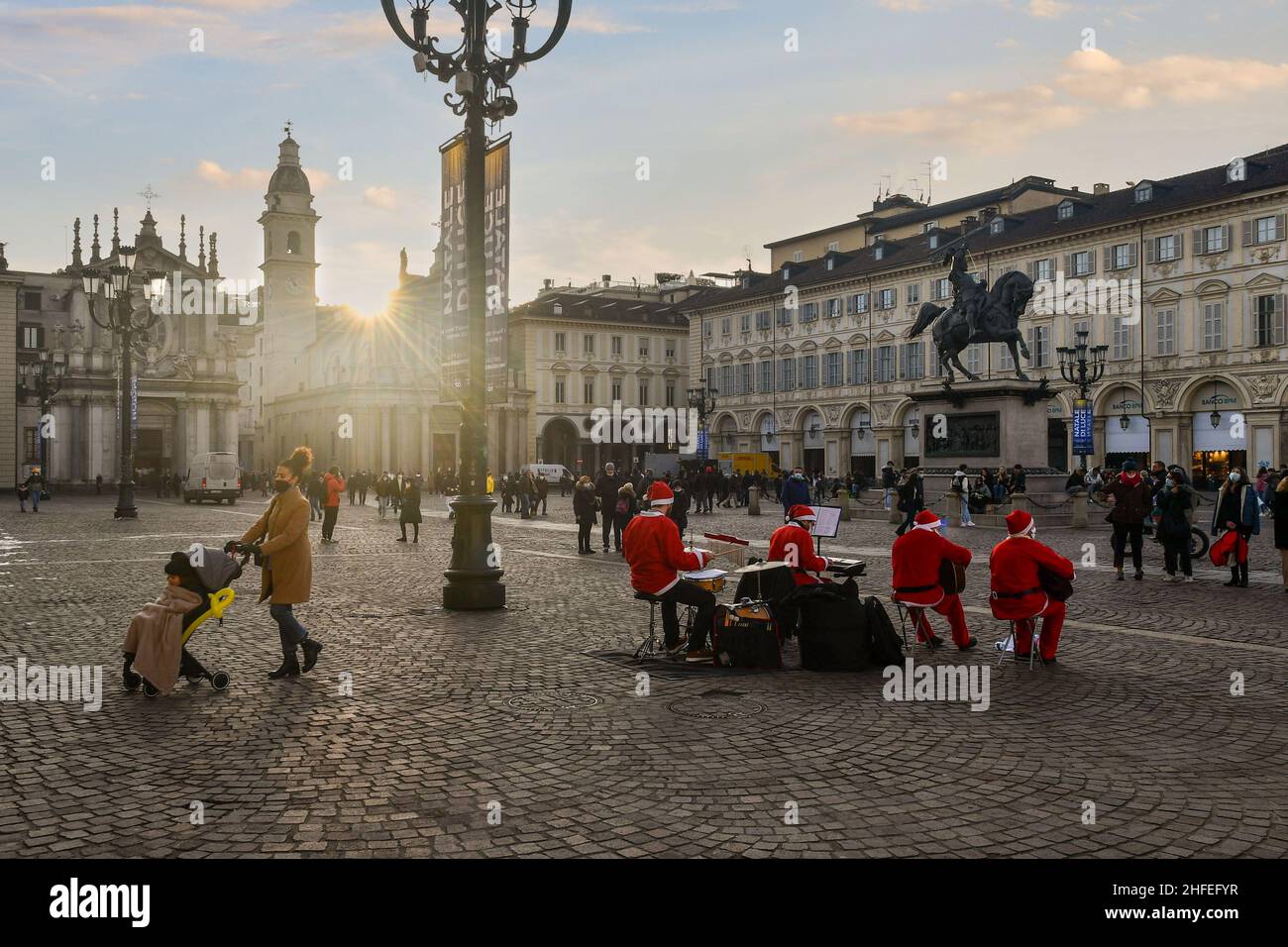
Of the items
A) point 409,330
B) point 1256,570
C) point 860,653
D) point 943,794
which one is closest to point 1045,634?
point 860,653

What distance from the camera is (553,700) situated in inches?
301

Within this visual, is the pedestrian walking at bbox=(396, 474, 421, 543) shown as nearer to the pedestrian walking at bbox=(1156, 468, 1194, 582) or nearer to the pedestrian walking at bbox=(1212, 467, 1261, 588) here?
the pedestrian walking at bbox=(1156, 468, 1194, 582)

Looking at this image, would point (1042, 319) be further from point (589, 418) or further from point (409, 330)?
point (409, 330)

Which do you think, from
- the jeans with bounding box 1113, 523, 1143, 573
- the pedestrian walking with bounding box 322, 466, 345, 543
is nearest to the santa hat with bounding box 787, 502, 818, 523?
the jeans with bounding box 1113, 523, 1143, 573

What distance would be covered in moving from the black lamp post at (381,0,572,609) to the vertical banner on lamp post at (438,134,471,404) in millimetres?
94

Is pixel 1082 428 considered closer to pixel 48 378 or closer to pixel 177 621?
pixel 177 621

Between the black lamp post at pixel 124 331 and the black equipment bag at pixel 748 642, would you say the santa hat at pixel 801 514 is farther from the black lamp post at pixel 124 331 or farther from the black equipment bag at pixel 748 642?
the black lamp post at pixel 124 331

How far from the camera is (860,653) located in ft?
28.9

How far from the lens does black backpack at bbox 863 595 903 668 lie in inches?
348

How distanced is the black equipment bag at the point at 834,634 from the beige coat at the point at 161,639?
4805mm

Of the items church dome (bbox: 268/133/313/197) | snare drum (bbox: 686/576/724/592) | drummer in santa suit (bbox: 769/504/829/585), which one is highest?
church dome (bbox: 268/133/313/197)

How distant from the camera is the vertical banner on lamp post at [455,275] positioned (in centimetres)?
1230

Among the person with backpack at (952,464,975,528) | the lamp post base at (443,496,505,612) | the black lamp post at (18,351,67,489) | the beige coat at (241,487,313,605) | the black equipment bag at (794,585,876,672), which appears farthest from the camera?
the black lamp post at (18,351,67,489)

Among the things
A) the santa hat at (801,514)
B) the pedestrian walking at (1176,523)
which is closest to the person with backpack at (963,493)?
the pedestrian walking at (1176,523)
